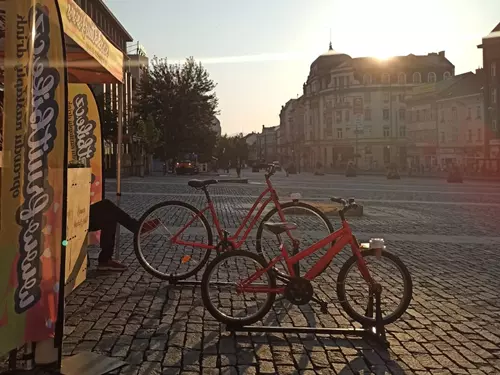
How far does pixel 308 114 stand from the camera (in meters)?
110

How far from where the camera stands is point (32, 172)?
307cm

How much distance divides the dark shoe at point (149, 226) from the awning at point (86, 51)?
180cm

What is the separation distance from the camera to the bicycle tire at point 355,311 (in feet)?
15.0

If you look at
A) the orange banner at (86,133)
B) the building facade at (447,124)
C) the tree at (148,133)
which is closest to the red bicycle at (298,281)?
the orange banner at (86,133)

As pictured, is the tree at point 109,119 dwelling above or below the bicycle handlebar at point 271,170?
above

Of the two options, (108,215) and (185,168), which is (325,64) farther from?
(108,215)

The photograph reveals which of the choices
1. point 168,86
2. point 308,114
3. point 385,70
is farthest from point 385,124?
point 168,86

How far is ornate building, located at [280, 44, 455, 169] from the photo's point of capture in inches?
3740

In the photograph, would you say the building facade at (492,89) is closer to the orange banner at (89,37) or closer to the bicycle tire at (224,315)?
the orange banner at (89,37)

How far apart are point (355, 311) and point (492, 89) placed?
6266cm

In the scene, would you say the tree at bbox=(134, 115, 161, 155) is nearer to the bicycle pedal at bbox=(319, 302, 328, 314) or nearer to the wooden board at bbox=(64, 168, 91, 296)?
the wooden board at bbox=(64, 168, 91, 296)

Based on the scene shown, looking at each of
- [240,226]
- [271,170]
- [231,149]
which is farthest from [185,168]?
[231,149]

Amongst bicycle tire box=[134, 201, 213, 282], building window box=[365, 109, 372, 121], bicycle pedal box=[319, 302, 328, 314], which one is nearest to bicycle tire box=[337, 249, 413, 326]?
bicycle pedal box=[319, 302, 328, 314]

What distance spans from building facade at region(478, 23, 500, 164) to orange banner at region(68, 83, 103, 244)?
195 feet
